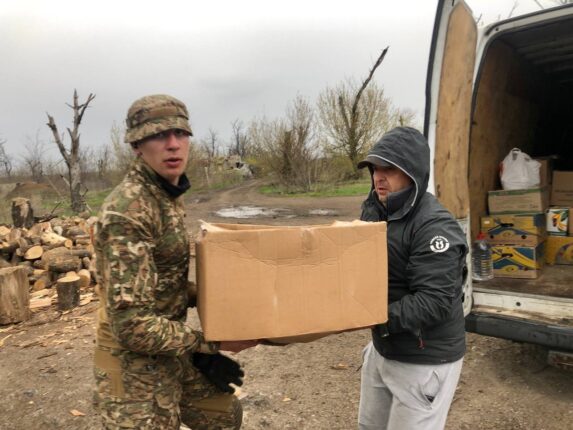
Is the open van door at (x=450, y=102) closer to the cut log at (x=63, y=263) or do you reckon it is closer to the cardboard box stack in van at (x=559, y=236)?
the cardboard box stack in van at (x=559, y=236)

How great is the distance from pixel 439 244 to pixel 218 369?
116cm

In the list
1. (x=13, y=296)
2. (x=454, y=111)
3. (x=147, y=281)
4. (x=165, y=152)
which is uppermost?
(x=454, y=111)

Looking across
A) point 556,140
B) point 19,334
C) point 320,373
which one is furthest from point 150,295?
point 556,140

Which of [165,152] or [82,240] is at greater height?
[165,152]

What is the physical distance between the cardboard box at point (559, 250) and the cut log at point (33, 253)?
6.86 metres

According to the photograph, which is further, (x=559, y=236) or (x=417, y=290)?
(x=559, y=236)

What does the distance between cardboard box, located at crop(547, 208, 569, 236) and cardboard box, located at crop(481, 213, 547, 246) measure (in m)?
0.12

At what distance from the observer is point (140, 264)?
1.70 meters

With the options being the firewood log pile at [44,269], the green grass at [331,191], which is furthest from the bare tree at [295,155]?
the firewood log pile at [44,269]

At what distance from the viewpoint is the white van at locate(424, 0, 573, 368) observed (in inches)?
116

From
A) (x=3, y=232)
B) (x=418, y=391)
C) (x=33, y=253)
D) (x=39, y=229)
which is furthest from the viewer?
(x=39, y=229)

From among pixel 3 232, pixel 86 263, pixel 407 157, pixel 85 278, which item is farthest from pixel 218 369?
pixel 3 232

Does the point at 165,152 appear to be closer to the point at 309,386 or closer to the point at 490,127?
the point at 309,386

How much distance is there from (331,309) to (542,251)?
3499 mm
